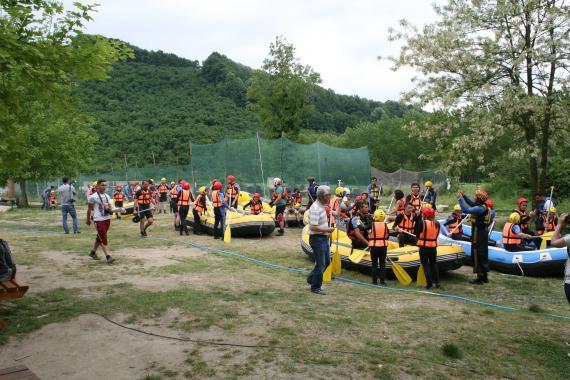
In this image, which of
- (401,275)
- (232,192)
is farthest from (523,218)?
(232,192)

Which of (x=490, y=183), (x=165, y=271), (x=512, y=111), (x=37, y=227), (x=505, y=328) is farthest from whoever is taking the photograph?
(x=490, y=183)

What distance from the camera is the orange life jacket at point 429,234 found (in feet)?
27.0

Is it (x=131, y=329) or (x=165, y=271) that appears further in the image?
(x=165, y=271)

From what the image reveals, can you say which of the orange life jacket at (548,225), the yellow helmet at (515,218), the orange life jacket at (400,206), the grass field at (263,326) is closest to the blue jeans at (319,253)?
the grass field at (263,326)

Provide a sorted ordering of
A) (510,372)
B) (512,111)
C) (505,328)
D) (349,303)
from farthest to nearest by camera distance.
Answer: (512,111)
(349,303)
(505,328)
(510,372)

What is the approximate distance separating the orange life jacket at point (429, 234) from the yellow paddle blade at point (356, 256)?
4.62ft

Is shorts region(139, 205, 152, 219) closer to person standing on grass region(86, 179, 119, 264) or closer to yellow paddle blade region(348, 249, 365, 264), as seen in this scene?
person standing on grass region(86, 179, 119, 264)

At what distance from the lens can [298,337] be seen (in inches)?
211

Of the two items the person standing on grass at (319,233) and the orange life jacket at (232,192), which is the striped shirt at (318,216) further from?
the orange life jacket at (232,192)

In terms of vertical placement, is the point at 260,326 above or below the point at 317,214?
below

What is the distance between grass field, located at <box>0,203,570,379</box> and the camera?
4629 mm

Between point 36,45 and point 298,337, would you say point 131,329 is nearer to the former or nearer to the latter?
point 298,337

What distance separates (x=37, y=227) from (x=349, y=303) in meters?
13.4

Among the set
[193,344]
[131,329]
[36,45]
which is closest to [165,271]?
[131,329]
